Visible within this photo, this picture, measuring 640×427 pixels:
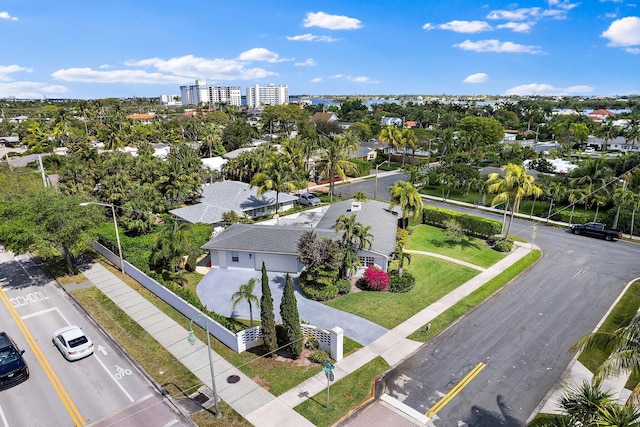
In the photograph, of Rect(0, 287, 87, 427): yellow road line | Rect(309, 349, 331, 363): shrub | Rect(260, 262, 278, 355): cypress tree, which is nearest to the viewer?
Rect(0, 287, 87, 427): yellow road line

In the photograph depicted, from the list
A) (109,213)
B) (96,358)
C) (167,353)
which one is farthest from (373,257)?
(109,213)

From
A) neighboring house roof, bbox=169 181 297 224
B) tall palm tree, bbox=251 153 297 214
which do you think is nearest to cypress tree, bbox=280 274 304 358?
neighboring house roof, bbox=169 181 297 224

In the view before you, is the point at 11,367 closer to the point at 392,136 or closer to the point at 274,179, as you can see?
the point at 274,179

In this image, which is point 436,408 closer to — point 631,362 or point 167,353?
point 631,362

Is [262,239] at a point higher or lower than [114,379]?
higher

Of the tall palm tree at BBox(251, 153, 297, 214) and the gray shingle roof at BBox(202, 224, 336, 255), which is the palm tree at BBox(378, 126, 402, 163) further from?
the gray shingle roof at BBox(202, 224, 336, 255)

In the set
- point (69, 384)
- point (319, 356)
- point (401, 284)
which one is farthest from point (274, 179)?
point (69, 384)
